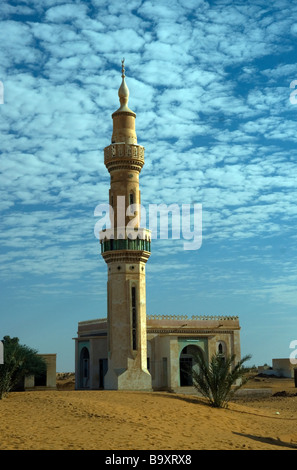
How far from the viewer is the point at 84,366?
1651 inches

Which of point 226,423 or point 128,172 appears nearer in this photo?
point 226,423

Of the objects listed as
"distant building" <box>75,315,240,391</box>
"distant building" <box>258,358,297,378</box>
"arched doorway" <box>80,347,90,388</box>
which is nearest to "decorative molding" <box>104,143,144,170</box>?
"distant building" <box>75,315,240,391</box>

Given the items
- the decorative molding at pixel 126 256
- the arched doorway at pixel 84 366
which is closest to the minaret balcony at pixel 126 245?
the decorative molding at pixel 126 256

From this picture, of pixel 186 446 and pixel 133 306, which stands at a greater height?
pixel 133 306

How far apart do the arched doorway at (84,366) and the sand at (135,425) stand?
14.5 metres

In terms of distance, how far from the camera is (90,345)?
39.7 meters

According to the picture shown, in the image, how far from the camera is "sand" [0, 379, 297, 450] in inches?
634

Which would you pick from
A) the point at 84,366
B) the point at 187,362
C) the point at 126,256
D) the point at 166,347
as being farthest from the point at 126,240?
the point at 84,366

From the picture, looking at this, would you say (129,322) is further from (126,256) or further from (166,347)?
(166,347)

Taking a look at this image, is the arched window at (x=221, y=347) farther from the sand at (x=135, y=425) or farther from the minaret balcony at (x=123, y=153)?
the sand at (x=135, y=425)

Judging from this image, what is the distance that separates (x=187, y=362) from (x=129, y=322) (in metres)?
7.89
